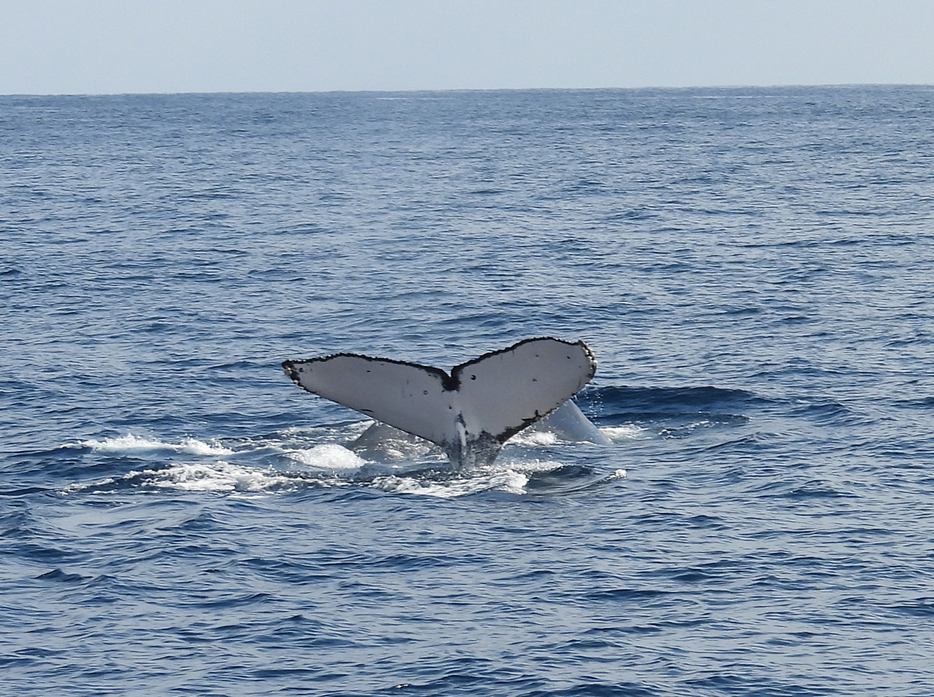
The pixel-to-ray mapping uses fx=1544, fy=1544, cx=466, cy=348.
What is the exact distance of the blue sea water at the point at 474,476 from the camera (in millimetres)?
11898

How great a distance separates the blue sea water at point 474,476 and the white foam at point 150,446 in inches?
2.1

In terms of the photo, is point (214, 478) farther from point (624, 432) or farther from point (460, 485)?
point (624, 432)

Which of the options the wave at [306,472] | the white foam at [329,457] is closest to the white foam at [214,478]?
the wave at [306,472]

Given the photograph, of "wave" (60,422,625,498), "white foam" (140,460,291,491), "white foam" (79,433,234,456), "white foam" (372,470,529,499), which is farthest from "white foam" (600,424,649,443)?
"white foam" (79,433,234,456)

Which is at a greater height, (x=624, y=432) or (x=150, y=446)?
(x=624, y=432)

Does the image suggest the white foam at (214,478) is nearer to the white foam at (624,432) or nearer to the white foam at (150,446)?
the white foam at (150,446)

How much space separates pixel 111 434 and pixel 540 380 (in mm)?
7423

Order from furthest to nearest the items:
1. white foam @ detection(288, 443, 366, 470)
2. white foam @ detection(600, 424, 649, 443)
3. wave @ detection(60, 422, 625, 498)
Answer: white foam @ detection(600, 424, 649, 443)
white foam @ detection(288, 443, 366, 470)
wave @ detection(60, 422, 625, 498)

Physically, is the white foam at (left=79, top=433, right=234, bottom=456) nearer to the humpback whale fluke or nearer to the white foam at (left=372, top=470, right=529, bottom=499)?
the white foam at (left=372, top=470, right=529, bottom=499)

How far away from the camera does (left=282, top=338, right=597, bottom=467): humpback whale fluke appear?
13352 mm

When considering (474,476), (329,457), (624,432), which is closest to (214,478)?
(329,457)

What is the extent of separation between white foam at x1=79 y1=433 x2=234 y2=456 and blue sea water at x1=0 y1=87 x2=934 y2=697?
5 cm

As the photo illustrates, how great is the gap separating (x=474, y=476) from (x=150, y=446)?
450cm

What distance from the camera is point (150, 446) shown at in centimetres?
1817
